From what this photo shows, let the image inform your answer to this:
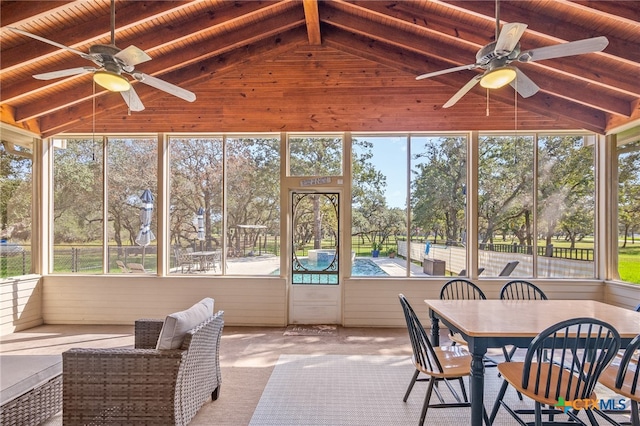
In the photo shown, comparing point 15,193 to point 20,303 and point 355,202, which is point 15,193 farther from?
point 355,202

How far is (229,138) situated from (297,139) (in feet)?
3.70

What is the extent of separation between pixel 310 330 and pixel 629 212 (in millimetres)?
4932

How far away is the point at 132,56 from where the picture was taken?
280 cm

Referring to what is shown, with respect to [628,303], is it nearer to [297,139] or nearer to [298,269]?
[298,269]

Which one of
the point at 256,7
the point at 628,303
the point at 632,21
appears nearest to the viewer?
the point at 632,21

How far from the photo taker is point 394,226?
5.48 metres

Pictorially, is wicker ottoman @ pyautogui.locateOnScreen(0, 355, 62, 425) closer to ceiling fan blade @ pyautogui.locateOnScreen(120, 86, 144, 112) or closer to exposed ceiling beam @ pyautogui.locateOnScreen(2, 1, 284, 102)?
ceiling fan blade @ pyautogui.locateOnScreen(120, 86, 144, 112)

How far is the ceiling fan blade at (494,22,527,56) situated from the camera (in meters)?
2.34

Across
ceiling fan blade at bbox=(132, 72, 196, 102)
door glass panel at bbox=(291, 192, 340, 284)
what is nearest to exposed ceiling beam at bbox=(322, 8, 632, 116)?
door glass panel at bbox=(291, 192, 340, 284)

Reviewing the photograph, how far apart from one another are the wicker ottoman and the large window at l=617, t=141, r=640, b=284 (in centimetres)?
694

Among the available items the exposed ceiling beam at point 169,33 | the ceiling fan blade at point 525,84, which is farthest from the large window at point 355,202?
the ceiling fan blade at point 525,84

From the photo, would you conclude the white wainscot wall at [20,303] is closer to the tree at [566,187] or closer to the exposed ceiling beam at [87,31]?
the exposed ceiling beam at [87,31]

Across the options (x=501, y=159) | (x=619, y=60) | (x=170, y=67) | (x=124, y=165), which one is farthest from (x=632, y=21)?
(x=124, y=165)

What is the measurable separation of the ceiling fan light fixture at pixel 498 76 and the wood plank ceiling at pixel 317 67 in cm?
135
